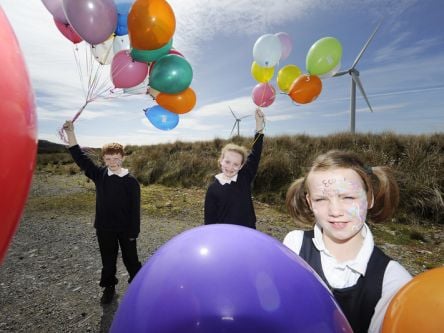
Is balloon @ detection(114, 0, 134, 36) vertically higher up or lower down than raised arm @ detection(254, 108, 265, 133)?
higher up

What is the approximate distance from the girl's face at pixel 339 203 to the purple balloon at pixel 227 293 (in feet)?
1.55

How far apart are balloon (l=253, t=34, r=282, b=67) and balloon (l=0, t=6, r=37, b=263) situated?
4.38 meters

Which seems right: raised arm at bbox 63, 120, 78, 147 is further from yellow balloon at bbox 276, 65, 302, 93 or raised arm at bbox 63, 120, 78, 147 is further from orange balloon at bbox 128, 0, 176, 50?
yellow balloon at bbox 276, 65, 302, 93

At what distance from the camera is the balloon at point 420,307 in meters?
0.83

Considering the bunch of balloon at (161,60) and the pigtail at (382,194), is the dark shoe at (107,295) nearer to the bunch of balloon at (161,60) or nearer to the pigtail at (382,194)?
the bunch of balloon at (161,60)

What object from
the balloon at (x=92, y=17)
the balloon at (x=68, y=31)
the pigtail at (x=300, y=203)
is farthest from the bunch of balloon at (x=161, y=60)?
the pigtail at (x=300, y=203)

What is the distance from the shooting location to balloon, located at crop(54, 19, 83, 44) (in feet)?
12.0

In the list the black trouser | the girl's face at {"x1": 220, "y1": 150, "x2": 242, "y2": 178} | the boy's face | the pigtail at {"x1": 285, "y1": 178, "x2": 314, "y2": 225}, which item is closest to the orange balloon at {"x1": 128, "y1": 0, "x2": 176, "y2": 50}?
the boy's face

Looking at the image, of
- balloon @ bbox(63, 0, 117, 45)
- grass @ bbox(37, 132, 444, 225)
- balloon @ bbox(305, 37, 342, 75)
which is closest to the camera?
balloon @ bbox(63, 0, 117, 45)

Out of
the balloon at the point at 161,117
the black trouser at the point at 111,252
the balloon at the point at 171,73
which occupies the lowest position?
the black trouser at the point at 111,252

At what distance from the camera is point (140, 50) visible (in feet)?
11.3

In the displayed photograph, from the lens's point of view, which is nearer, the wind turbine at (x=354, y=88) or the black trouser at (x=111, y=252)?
the black trouser at (x=111, y=252)

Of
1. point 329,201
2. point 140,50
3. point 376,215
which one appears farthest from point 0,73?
point 140,50

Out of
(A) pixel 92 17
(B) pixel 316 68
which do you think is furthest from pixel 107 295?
(B) pixel 316 68
